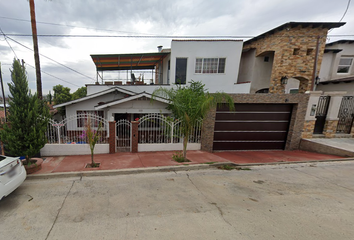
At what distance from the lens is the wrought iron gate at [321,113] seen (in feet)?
27.7

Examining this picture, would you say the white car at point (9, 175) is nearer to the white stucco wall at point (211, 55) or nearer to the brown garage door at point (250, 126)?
the brown garage door at point (250, 126)

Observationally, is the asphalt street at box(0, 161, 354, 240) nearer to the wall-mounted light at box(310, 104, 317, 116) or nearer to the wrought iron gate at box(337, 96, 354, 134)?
the wall-mounted light at box(310, 104, 317, 116)

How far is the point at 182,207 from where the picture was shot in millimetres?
3188

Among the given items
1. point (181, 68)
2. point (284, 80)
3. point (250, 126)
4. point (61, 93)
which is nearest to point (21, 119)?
point (181, 68)

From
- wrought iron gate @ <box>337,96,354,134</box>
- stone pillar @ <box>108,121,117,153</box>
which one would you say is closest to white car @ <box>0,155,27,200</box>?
stone pillar @ <box>108,121,117,153</box>

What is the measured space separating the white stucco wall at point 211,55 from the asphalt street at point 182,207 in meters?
8.08

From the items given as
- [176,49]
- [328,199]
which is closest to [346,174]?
[328,199]

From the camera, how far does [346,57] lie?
44.4 ft

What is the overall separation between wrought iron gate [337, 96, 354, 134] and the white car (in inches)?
562

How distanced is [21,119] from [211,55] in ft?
35.7

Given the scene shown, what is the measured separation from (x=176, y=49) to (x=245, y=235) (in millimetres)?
10925

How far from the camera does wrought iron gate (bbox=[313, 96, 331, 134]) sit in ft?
27.7

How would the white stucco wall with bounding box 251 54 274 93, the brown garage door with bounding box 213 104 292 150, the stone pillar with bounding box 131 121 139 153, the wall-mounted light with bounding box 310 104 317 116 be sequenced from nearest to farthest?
1. the stone pillar with bounding box 131 121 139 153
2. the brown garage door with bounding box 213 104 292 150
3. the wall-mounted light with bounding box 310 104 317 116
4. the white stucco wall with bounding box 251 54 274 93

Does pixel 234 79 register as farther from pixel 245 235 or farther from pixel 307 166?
pixel 245 235
